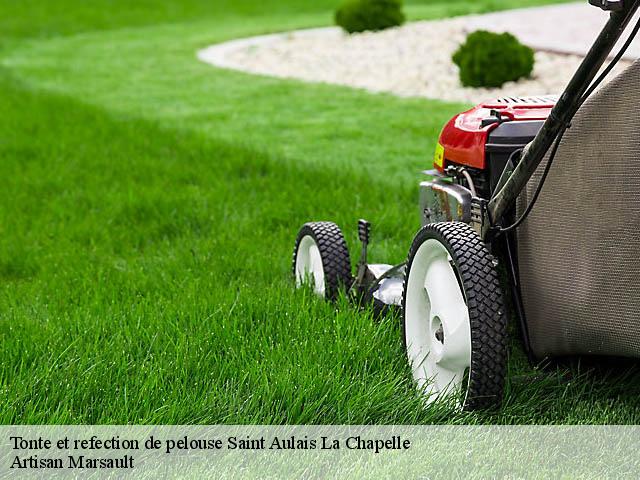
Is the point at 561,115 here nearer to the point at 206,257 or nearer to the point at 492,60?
the point at 206,257

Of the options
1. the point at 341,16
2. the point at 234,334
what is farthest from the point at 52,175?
the point at 341,16

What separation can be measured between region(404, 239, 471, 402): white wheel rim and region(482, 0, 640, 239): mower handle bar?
6.5 inches

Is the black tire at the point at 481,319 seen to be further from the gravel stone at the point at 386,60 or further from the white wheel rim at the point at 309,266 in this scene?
the gravel stone at the point at 386,60

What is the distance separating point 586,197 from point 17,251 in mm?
2731

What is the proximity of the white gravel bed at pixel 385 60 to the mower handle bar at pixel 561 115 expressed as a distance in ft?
20.4

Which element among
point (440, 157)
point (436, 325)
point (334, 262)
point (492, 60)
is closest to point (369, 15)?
point (492, 60)

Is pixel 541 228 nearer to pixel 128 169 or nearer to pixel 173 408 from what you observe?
pixel 173 408

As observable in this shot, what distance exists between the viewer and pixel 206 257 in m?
3.88

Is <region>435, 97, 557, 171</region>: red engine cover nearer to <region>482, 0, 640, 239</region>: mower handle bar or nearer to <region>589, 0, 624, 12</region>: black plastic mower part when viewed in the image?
<region>482, 0, 640, 239</region>: mower handle bar

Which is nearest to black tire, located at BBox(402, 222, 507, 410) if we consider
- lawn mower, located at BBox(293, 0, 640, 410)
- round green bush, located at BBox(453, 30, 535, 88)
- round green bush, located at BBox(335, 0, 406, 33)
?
lawn mower, located at BBox(293, 0, 640, 410)

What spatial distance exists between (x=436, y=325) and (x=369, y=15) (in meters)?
13.2

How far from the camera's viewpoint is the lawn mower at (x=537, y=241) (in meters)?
2.07

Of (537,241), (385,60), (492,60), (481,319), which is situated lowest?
(385,60)

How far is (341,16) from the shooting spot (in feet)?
50.1
